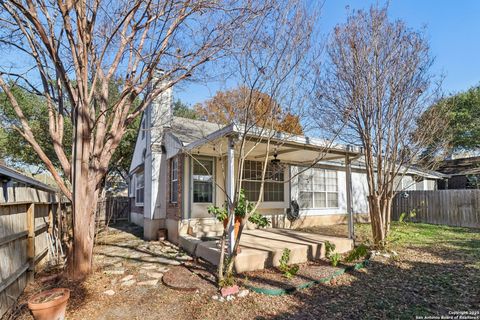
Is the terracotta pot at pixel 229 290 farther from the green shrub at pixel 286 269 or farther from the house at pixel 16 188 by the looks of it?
the house at pixel 16 188

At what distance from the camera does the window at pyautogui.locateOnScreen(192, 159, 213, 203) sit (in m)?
9.25

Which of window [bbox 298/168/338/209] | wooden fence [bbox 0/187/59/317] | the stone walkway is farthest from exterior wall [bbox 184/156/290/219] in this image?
wooden fence [bbox 0/187/59/317]

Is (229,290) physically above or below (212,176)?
below

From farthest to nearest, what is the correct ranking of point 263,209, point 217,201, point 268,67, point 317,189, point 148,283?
point 317,189 < point 263,209 < point 217,201 < point 148,283 < point 268,67

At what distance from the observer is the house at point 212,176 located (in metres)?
8.11

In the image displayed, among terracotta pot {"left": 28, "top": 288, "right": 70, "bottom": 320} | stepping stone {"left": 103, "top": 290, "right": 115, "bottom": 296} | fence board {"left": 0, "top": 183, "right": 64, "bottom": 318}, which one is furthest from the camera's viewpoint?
stepping stone {"left": 103, "top": 290, "right": 115, "bottom": 296}

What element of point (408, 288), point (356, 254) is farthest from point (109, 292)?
point (408, 288)

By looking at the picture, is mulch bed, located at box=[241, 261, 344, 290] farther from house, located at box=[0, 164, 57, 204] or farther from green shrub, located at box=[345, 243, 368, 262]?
house, located at box=[0, 164, 57, 204]

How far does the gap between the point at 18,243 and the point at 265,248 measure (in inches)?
190

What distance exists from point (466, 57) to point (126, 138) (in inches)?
709

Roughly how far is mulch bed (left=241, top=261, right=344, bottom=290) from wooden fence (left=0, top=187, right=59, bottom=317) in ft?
12.2

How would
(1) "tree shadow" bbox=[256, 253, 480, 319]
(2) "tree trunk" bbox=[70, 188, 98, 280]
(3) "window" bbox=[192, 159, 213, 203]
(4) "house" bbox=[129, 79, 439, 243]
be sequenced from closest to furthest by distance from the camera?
(1) "tree shadow" bbox=[256, 253, 480, 319]
(2) "tree trunk" bbox=[70, 188, 98, 280]
(4) "house" bbox=[129, 79, 439, 243]
(3) "window" bbox=[192, 159, 213, 203]

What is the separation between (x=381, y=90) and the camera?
7.08 meters

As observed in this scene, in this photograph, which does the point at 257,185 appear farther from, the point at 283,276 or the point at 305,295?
the point at 305,295
